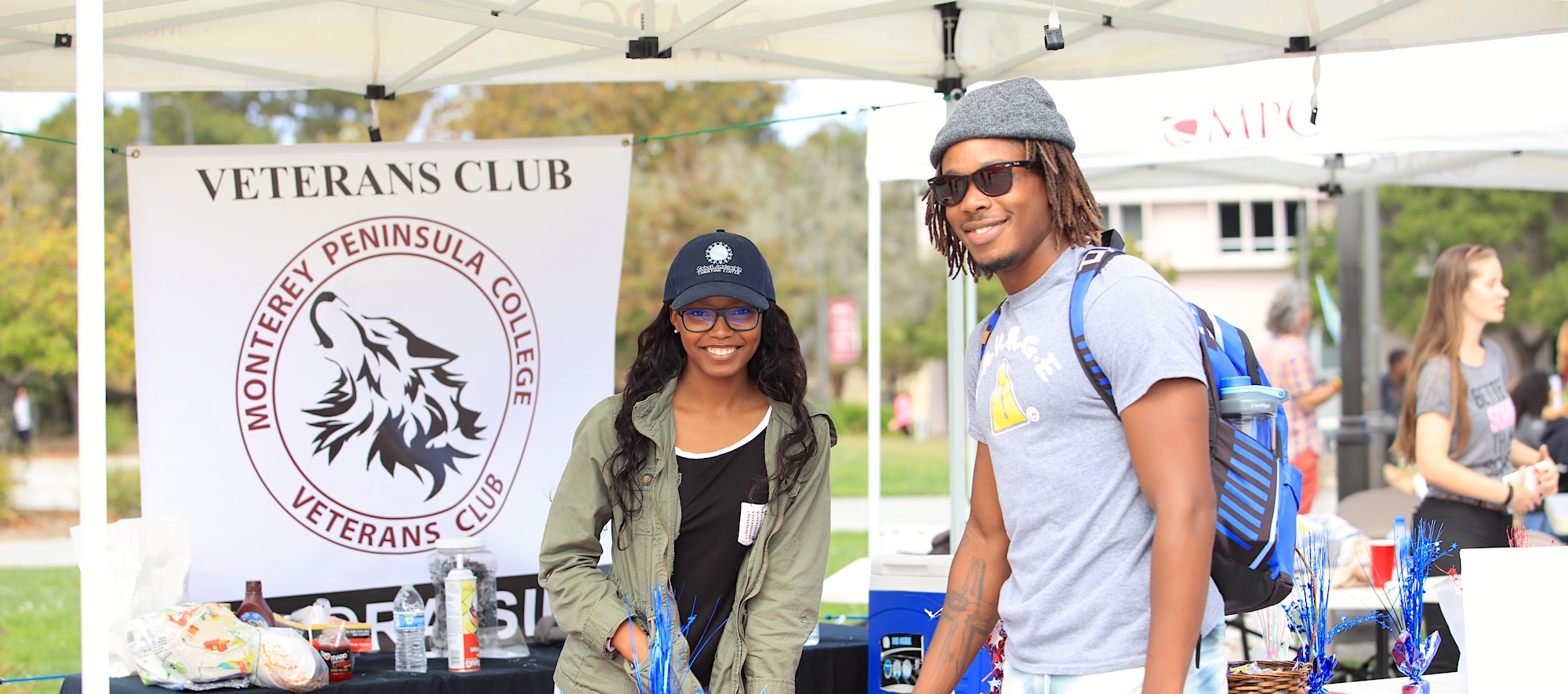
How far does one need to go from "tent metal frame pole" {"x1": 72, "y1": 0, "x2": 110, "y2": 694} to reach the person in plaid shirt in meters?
6.05

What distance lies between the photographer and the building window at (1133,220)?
38.8 meters

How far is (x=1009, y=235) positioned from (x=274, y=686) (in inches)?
90.6

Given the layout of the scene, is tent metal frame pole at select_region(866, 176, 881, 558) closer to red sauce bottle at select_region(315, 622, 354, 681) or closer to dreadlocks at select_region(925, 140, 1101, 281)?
red sauce bottle at select_region(315, 622, 354, 681)

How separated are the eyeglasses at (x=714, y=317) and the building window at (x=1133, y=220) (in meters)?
37.9

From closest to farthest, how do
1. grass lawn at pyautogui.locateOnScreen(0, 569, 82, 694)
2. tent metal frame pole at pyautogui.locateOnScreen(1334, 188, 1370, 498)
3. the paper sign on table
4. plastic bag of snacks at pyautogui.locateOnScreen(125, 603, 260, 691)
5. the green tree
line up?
the paper sign on table, plastic bag of snacks at pyautogui.locateOnScreen(125, 603, 260, 691), grass lawn at pyautogui.locateOnScreen(0, 569, 82, 694), tent metal frame pole at pyautogui.locateOnScreen(1334, 188, 1370, 498), the green tree

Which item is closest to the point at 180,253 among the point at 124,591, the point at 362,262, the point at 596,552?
the point at 362,262

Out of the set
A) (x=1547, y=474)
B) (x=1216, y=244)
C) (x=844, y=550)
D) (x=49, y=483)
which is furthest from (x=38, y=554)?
(x=1216, y=244)

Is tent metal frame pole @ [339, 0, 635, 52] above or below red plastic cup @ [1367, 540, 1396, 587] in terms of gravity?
above

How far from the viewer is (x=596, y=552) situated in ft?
8.39

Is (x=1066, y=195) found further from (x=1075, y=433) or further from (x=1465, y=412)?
(x=1465, y=412)

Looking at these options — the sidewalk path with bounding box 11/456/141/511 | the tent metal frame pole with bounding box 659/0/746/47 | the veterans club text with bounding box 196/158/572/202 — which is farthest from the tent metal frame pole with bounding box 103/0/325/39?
the sidewalk path with bounding box 11/456/141/511

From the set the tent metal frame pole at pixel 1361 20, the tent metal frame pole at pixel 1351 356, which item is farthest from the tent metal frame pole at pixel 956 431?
the tent metal frame pole at pixel 1351 356

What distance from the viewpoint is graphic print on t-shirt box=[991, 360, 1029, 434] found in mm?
1806

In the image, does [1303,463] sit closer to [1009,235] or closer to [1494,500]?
[1494,500]
